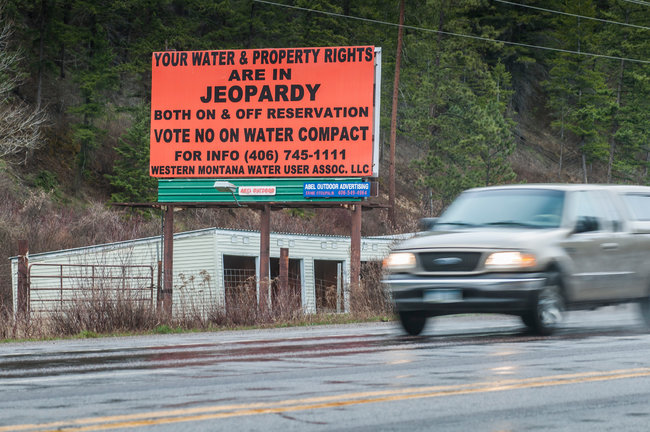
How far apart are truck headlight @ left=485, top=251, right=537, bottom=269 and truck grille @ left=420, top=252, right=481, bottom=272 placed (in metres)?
0.16

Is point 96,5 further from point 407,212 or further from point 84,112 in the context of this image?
point 407,212

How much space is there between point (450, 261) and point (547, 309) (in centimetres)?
123

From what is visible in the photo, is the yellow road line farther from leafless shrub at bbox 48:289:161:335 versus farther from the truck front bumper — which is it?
leafless shrub at bbox 48:289:161:335

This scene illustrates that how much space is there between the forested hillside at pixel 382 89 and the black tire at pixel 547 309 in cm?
1857

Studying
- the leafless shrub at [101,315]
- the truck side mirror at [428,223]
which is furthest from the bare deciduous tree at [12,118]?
the truck side mirror at [428,223]

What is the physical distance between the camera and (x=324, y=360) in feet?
33.0

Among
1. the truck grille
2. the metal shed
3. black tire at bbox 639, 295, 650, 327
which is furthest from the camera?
the metal shed

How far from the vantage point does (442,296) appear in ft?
40.1

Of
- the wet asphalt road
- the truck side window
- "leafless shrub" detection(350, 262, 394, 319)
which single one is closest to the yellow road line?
the wet asphalt road

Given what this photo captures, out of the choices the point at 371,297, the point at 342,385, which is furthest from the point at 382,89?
the point at 342,385

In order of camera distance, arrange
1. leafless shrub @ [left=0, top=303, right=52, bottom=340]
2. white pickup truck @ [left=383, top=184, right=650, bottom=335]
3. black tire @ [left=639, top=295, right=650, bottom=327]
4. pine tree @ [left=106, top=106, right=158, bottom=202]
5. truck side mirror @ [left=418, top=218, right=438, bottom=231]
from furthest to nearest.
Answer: pine tree @ [left=106, top=106, right=158, bottom=202]
leafless shrub @ [left=0, top=303, right=52, bottom=340]
black tire @ [left=639, top=295, right=650, bottom=327]
truck side mirror @ [left=418, top=218, right=438, bottom=231]
white pickup truck @ [left=383, top=184, right=650, bottom=335]

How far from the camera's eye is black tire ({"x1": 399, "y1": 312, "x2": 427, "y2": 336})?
1315cm

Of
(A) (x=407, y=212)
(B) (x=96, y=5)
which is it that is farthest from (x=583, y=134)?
(B) (x=96, y=5)

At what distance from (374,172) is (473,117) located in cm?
3638
